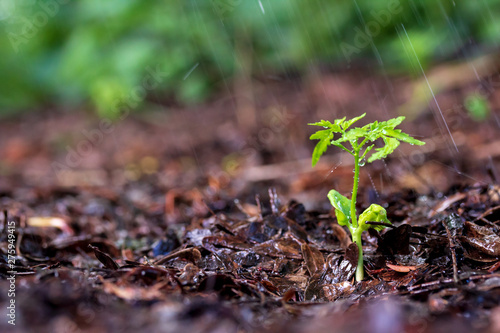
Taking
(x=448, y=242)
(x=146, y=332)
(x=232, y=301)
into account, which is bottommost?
(x=448, y=242)

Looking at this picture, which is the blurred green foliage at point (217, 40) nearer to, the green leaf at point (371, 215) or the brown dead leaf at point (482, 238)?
the brown dead leaf at point (482, 238)

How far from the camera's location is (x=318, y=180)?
3.80 meters

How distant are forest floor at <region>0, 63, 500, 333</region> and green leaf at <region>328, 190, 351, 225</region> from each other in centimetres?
16

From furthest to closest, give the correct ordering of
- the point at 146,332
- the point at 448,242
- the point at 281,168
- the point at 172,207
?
the point at 281,168 < the point at 172,207 < the point at 448,242 < the point at 146,332

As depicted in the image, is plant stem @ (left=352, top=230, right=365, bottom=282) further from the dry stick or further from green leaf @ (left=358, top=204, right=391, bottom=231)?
the dry stick

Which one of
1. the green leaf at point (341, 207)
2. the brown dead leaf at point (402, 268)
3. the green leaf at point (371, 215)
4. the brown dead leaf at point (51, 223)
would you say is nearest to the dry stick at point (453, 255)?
the brown dead leaf at point (402, 268)

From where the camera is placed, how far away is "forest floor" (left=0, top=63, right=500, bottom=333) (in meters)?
1.05

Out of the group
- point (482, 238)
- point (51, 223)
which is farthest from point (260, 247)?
point (51, 223)

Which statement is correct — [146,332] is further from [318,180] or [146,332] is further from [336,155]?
[336,155]

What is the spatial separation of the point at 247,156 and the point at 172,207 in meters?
2.22

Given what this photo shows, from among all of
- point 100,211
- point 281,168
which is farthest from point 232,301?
point 281,168

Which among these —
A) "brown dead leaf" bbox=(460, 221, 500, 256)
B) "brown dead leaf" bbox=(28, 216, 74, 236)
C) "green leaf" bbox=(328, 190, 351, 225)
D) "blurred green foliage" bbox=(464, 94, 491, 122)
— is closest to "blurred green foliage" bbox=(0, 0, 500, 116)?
"blurred green foliage" bbox=(464, 94, 491, 122)

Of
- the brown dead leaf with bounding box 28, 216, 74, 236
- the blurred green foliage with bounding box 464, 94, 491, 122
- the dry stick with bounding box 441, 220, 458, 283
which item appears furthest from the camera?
the blurred green foliage with bounding box 464, 94, 491, 122

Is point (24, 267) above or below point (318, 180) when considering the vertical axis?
above
